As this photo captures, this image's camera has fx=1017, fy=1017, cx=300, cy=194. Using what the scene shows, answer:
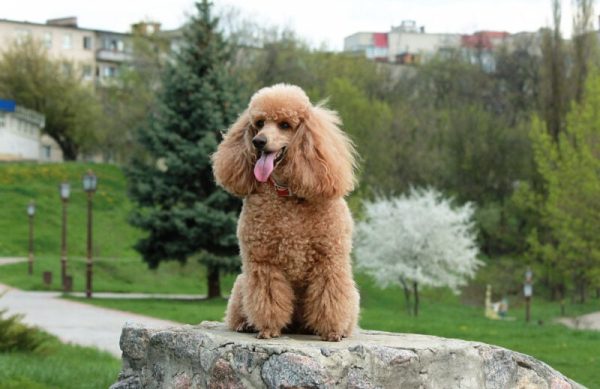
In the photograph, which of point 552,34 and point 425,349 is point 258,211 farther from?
point 552,34

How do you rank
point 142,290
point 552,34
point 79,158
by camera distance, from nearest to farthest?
point 142,290 < point 552,34 < point 79,158

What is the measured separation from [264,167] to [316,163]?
0.33m

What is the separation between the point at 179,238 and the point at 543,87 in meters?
19.6

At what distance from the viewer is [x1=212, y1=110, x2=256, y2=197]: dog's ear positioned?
6355 millimetres

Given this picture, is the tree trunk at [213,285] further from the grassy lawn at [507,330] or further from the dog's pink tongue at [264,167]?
the dog's pink tongue at [264,167]

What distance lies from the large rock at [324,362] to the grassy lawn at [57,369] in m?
2.45

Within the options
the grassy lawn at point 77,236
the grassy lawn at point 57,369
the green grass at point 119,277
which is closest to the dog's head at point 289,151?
the grassy lawn at point 57,369

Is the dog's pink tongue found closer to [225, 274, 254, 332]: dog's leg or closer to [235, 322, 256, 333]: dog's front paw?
[225, 274, 254, 332]: dog's leg

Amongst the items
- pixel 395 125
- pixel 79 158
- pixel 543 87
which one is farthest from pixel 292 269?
pixel 79 158

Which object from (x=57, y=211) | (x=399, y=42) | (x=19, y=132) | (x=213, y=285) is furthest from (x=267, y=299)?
(x=399, y=42)

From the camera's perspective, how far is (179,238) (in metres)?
29.6

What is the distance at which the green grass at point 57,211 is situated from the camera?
47.9 m

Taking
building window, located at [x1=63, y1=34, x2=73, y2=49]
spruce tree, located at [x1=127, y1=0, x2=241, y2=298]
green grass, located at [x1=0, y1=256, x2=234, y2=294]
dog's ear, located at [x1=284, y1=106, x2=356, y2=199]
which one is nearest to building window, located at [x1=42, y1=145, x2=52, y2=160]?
building window, located at [x1=63, y1=34, x2=73, y2=49]

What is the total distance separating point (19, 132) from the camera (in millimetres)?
66188
